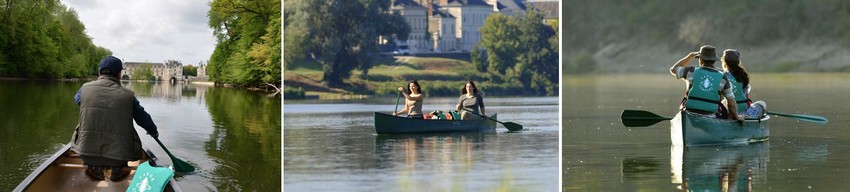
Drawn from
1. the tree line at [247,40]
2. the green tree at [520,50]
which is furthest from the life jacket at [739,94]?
the tree line at [247,40]

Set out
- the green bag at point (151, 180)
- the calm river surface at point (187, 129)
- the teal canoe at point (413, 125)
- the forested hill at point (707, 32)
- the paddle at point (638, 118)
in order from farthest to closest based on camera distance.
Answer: the forested hill at point (707, 32)
the teal canoe at point (413, 125)
the calm river surface at point (187, 129)
the paddle at point (638, 118)
the green bag at point (151, 180)

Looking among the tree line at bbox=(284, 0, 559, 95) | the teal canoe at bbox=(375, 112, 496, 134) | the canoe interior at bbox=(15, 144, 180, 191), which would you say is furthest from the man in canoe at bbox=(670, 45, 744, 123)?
the canoe interior at bbox=(15, 144, 180, 191)

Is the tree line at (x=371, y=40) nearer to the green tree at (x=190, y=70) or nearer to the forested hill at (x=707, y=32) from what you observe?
the green tree at (x=190, y=70)

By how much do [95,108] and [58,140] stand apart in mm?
7141

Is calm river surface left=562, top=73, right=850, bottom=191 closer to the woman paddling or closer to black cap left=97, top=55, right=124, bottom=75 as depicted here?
the woman paddling

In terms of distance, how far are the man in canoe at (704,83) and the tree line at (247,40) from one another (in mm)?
7580

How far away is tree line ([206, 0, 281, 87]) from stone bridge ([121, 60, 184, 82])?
249cm

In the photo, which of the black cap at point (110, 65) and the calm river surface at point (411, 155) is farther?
the calm river surface at point (411, 155)

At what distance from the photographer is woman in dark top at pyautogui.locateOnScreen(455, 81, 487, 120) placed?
11.0 m

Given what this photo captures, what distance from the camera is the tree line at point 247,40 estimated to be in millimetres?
15570

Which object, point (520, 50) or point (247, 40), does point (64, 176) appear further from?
point (247, 40)

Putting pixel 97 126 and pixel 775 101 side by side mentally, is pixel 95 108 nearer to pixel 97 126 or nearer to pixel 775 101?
pixel 97 126

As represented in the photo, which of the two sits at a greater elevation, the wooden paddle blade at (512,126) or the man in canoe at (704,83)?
the man in canoe at (704,83)

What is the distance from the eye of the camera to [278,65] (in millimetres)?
16266
